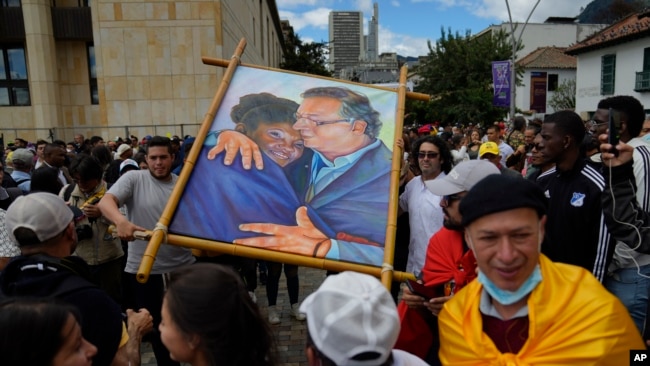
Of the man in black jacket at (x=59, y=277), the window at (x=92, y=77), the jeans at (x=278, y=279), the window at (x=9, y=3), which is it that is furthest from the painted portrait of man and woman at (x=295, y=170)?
the window at (x=9, y=3)

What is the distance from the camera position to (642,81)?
76.8 feet

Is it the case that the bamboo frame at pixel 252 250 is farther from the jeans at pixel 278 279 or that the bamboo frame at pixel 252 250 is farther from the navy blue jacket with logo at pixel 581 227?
the jeans at pixel 278 279

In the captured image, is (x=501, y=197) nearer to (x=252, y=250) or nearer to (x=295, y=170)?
(x=252, y=250)

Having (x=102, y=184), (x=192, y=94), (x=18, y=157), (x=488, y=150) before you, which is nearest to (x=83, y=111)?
(x=192, y=94)

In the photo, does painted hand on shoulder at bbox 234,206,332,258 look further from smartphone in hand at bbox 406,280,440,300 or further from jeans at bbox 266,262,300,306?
jeans at bbox 266,262,300,306

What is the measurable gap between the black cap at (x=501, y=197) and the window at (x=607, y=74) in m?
29.9

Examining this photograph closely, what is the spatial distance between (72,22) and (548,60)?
Result: 39321 mm

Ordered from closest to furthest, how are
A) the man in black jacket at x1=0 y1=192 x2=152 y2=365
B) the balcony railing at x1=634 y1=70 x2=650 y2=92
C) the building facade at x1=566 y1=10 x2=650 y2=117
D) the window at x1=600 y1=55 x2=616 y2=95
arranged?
the man in black jacket at x1=0 y1=192 x2=152 y2=365 → the balcony railing at x1=634 y1=70 x2=650 y2=92 → the building facade at x1=566 y1=10 x2=650 y2=117 → the window at x1=600 y1=55 x2=616 y2=95

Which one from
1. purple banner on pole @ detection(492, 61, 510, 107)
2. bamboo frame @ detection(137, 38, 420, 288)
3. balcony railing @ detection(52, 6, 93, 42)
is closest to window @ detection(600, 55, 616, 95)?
purple banner on pole @ detection(492, 61, 510, 107)

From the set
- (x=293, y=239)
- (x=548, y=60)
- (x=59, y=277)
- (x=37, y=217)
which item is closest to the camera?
(x=59, y=277)

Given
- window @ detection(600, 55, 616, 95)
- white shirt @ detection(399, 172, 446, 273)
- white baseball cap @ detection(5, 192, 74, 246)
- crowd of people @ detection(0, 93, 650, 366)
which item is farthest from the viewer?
window @ detection(600, 55, 616, 95)

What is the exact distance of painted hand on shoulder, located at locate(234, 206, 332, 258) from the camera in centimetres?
247

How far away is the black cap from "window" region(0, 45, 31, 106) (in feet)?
86.8

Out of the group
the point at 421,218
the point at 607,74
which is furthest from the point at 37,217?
the point at 607,74
